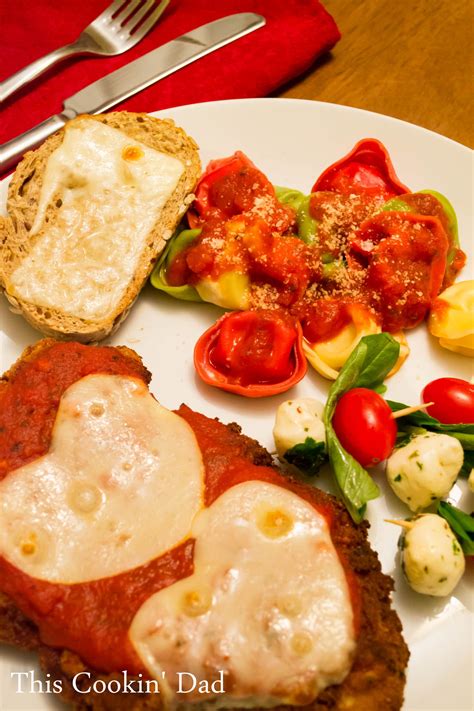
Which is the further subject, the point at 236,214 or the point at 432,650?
the point at 236,214

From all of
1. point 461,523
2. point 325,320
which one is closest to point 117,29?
point 325,320

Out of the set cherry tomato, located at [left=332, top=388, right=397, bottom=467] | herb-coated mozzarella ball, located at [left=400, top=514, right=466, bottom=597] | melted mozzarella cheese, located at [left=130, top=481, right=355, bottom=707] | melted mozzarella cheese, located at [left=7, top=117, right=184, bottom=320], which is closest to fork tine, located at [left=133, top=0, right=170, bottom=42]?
melted mozzarella cheese, located at [left=7, top=117, right=184, bottom=320]

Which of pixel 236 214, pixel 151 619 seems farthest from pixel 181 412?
pixel 236 214

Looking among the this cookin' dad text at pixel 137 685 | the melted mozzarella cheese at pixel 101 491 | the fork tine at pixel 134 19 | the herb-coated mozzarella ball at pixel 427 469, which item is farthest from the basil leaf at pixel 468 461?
the fork tine at pixel 134 19

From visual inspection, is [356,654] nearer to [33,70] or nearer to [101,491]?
[101,491]

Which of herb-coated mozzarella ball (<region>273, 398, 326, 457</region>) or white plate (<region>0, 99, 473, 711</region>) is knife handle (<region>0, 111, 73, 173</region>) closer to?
white plate (<region>0, 99, 473, 711</region>)

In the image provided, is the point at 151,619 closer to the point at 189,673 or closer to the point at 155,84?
the point at 189,673
